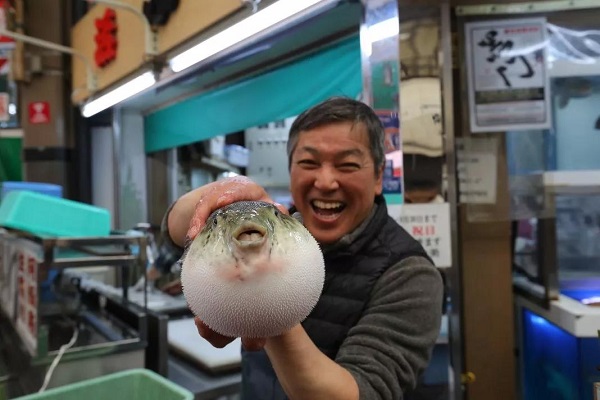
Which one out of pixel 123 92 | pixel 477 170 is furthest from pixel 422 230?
pixel 123 92

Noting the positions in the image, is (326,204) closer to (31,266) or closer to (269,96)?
(31,266)

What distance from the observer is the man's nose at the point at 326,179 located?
3.02 ft

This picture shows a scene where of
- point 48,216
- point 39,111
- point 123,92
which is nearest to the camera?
point 48,216

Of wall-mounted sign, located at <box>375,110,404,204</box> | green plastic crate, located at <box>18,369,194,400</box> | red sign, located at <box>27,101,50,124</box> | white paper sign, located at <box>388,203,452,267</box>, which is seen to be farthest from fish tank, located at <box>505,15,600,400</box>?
red sign, located at <box>27,101,50,124</box>

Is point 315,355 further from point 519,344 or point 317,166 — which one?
point 519,344

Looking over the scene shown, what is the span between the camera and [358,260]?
3.35 ft

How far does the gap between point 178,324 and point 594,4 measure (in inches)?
89.9

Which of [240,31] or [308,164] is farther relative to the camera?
[240,31]

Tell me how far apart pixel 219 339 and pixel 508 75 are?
5.60ft

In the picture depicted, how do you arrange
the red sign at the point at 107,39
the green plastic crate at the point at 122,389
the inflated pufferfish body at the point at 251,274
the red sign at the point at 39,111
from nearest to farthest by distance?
1. the inflated pufferfish body at the point at 251,274
2. the green plastic crate at the point at 122,389
3. the red sign at the point at 107,39
4. the red sign at the point at 39,111

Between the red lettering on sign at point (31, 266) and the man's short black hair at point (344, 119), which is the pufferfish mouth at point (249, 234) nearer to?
the man's short black hair at point (344, 119)

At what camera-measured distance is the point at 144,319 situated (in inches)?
72.4

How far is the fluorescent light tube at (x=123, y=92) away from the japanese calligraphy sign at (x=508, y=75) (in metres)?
1.63

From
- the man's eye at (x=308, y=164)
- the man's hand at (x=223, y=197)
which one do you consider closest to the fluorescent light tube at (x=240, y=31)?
the man's eye at (x=308, y=164)
